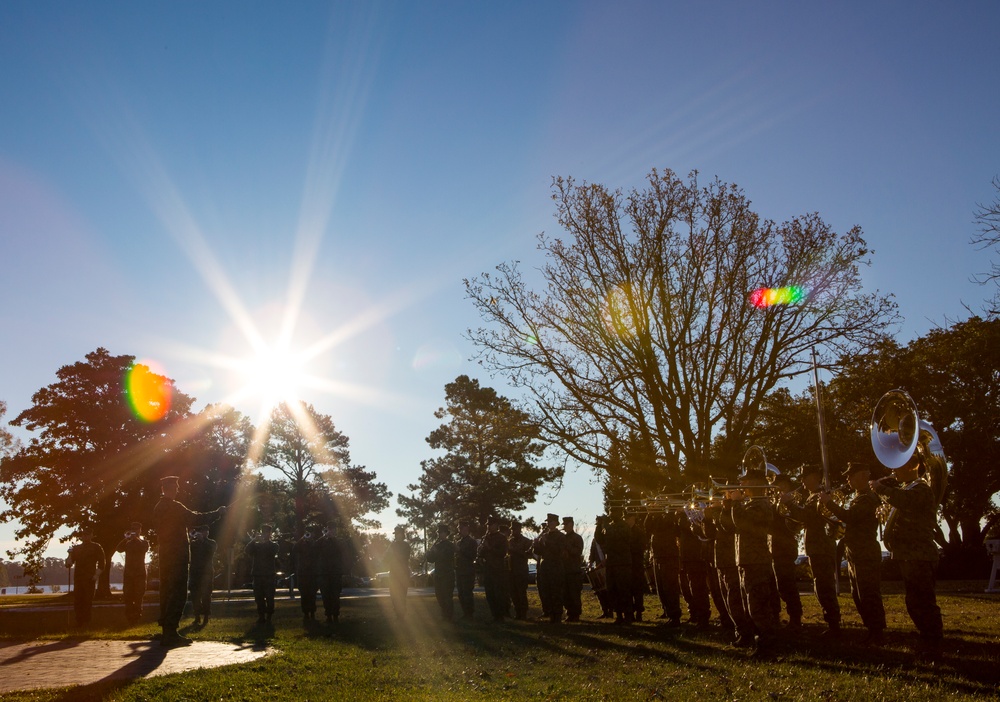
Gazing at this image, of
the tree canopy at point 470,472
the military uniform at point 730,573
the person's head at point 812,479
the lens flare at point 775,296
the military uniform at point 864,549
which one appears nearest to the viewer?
the military uniform at point 864,549

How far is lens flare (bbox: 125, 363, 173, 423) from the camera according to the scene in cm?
3441

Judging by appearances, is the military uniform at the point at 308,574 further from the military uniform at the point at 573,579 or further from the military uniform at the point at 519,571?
the military uniform at the point at 573,579

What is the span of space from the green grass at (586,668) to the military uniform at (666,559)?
1.61 feet

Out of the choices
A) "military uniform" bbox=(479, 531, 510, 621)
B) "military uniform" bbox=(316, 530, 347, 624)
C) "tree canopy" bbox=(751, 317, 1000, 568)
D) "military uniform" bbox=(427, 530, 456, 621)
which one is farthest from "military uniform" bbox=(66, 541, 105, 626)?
"tree canopy" bbox=(751, 317, 1000, 568)

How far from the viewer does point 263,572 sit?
1709 cm

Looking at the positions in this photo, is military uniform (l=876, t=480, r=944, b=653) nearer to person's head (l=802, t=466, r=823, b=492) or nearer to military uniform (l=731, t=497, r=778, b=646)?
military uniform (l=731, t=497, r=778, b=646)

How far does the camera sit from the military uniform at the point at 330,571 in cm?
1734

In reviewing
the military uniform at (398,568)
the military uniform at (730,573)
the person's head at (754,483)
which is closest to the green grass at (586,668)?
the military uniform at (730,573)

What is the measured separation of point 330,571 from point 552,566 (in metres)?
4.73

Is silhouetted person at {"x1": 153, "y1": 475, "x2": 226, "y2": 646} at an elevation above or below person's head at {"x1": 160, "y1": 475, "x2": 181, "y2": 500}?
below

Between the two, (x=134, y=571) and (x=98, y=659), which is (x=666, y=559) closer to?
(x=98, y=659)

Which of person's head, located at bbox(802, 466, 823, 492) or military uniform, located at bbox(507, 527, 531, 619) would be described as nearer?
person's head, located at bbox(802, 466, 823, 492)

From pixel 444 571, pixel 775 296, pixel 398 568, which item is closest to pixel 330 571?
pixel 398 568

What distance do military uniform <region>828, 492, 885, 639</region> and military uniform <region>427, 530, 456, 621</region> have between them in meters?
10.3
